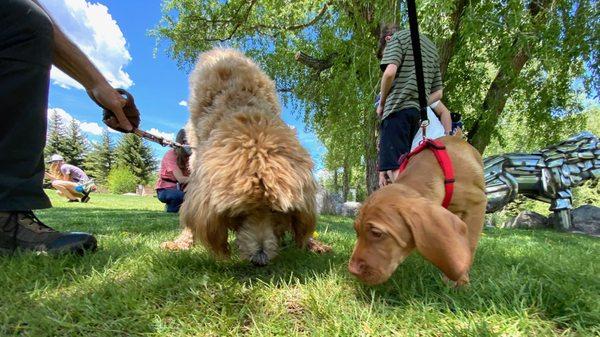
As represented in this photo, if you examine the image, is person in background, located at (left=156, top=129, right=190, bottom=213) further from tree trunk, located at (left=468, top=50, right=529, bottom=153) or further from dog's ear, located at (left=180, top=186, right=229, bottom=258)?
tree trunk, located at (left=468, top=50, right=529, bottom=153)

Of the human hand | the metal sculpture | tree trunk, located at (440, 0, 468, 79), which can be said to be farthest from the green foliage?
the human hand

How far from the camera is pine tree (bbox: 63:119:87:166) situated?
5800 cm

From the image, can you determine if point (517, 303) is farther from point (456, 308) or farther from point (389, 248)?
point (389, 248)

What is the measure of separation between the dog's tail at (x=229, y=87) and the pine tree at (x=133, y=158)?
59419mm

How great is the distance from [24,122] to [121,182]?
5656cm

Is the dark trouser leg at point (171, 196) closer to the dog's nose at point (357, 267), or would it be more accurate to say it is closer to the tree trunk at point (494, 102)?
the dog's nose at point (357, 267)

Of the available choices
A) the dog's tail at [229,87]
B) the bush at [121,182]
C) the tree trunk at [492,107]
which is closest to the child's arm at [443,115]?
the dog's tail at [229,87]

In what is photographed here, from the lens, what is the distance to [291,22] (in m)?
14.5

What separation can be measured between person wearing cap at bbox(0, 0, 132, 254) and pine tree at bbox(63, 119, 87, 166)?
63341 millimetres

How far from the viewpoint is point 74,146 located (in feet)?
193

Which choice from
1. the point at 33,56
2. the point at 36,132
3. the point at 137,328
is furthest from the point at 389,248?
the point at 33,56

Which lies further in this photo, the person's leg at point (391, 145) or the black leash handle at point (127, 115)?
the person's leg at point (391, 145)

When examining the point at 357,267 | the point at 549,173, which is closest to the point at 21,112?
the point at 357,267

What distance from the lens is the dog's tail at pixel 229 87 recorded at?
13.3 ft
